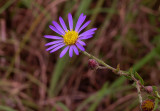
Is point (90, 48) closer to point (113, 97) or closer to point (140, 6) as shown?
point (113, 97)

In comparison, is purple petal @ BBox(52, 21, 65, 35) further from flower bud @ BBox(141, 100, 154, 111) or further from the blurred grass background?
the blurred grass background

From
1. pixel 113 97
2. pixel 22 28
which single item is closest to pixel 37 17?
pixel 22 28

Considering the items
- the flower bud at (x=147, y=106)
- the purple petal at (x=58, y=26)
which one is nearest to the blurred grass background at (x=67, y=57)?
the purple petal at (x=58, y=26)

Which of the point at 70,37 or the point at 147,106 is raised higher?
the point at 70,37

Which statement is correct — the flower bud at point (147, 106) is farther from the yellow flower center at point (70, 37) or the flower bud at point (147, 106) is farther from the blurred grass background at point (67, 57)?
the blurred grass background at point (67, 57)

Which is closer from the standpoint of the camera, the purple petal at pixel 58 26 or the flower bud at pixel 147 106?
the flower bud at pixel 147 106

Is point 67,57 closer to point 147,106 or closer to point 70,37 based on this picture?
point 70,37

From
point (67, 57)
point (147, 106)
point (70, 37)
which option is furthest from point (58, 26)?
point (67, 57)
